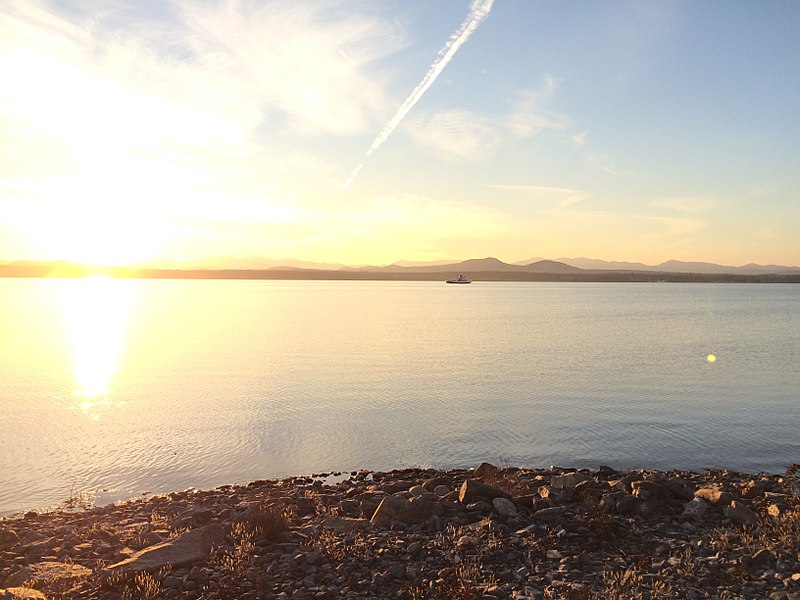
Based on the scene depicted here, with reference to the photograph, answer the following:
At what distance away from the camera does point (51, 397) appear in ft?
109

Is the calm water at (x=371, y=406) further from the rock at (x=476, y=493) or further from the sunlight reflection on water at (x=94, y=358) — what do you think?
the rock at (x=476, y=493)

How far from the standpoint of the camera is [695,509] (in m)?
13.6

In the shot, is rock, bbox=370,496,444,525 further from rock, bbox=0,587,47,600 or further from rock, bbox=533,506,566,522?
rock, bbox=0,587,47,600

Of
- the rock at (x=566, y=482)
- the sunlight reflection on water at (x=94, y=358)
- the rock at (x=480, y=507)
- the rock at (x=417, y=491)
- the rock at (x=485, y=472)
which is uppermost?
the rock at (x=566, y=482)

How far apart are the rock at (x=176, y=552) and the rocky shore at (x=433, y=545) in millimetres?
34

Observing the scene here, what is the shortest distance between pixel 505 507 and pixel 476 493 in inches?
39.4

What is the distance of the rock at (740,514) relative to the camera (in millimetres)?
12969

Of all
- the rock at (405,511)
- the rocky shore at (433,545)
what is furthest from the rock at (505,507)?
the rock at (405,511)

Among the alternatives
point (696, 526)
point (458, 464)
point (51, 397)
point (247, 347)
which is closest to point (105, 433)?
point (51, 397)

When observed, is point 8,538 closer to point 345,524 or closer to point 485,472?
point 345,524

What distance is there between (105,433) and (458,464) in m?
16.2

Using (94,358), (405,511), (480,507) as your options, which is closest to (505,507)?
(480,507)

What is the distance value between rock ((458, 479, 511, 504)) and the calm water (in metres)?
7.03

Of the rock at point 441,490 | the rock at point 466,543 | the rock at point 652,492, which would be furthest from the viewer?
the rock at point 441,490
